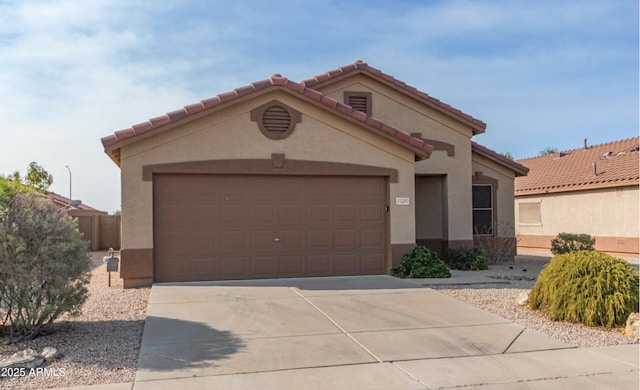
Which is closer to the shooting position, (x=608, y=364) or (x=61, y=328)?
(x=608, y=364)

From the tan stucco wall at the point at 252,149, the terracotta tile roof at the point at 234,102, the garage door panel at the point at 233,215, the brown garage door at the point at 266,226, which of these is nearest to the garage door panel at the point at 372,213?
the brown garage door at the point at 266,226

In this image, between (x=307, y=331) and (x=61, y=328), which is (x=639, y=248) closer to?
(x=307, y=331)

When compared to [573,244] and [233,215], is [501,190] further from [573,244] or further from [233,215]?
[233,215]

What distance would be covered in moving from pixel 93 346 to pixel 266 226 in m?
6.18

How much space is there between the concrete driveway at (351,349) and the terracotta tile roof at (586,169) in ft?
48.9

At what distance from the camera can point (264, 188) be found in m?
13.2

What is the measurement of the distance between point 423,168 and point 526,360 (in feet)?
34.1

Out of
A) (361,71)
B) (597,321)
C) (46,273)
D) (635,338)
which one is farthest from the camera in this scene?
(361,71)

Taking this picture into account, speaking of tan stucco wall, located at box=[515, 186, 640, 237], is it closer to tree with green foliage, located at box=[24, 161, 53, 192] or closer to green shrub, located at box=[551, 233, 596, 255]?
green shrub, located at box=[551, 233, 596, 255]

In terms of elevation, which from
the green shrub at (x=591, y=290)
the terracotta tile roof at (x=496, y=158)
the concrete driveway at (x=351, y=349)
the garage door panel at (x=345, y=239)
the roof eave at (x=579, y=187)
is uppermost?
the terracotta tile roof at (x=496, y=158)

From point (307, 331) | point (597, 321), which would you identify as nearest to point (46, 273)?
point (307, 331)

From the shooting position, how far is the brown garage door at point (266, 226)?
1263 cm

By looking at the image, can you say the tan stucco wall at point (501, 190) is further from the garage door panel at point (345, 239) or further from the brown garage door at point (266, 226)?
the garage door panel at point (345, 239)

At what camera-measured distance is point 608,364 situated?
6824 mm
